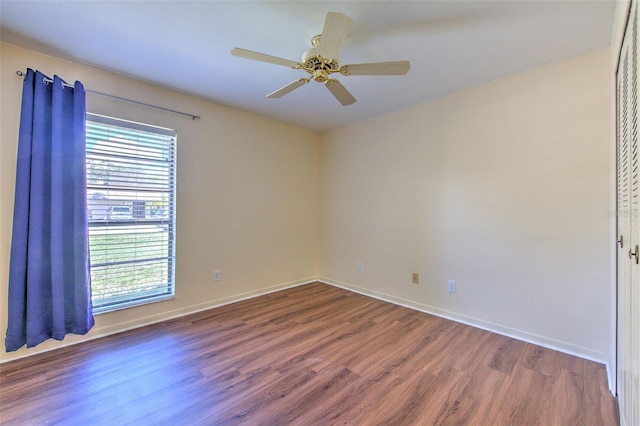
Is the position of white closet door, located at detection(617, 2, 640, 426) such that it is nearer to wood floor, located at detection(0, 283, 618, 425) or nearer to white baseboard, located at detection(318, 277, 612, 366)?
wood floor, located at detection(0, 283, 618, 425)

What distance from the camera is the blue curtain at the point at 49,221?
6.57 feet

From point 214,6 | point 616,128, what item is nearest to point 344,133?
point 214,6

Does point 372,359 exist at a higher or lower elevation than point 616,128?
lower

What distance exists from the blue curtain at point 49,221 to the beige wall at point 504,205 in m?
2.96

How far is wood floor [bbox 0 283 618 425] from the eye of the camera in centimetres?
155

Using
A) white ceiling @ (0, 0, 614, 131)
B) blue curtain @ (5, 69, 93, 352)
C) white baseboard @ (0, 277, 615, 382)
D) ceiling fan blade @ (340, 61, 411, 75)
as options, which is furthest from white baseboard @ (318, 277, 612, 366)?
blue curtain @ (5, 69, 93, 352)

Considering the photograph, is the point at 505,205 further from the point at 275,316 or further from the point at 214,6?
the point at 214,6

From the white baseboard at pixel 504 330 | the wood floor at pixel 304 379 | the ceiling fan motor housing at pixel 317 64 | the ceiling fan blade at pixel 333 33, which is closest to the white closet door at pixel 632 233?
the wood floor at pixel 304 379

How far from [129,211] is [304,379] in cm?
218

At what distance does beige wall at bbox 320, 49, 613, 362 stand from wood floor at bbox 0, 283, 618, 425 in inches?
13.5

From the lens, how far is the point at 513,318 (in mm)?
2498

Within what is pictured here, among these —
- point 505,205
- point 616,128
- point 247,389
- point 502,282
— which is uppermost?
point 616,128

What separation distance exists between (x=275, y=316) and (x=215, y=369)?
992mm

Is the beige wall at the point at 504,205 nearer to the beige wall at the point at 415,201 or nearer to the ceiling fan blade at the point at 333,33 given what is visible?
the beige wall at the point at 415,201
